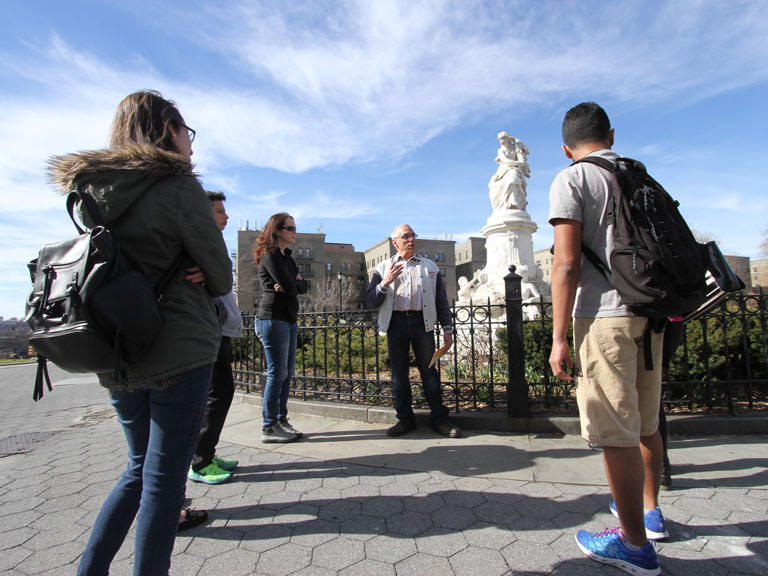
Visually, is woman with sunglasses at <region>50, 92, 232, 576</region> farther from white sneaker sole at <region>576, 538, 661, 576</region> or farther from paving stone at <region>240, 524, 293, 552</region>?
white sneaker sole at <region>576, 538, 661, 576</region>

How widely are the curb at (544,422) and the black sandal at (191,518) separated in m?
2.43

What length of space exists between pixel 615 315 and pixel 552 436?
8.37 ft

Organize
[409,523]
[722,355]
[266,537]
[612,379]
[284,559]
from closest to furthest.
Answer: [612,379] < [284,559] < [266,537] < [409,523] < [722,355]

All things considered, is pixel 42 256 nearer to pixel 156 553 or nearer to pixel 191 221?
pixel 191 221

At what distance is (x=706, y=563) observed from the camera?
1.96 metres

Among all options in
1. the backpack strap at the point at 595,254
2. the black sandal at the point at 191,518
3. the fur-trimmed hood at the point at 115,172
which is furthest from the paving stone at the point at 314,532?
the backpack strap at the point at 595,254

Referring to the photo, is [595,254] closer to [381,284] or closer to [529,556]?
[529,556]

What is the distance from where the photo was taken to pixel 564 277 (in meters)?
1.98

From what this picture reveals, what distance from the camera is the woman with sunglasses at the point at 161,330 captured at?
5.09 ft

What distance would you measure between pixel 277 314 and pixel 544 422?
2.79m

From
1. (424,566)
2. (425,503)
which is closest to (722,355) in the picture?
(425,503)

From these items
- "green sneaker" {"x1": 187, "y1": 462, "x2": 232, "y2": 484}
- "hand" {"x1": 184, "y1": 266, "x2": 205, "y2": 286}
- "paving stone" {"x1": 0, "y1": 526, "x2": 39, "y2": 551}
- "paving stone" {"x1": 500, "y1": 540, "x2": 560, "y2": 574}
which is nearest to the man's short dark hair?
"hand" {"x1": 184, "y1": 266, "x2": 205, "y2": 286}

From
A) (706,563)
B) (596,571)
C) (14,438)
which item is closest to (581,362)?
Answer: (596,571)

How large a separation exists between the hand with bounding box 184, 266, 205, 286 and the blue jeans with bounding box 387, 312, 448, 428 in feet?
8.95
